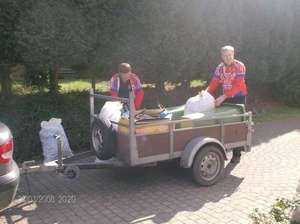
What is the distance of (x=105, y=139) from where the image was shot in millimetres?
5496

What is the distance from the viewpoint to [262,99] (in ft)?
45.5

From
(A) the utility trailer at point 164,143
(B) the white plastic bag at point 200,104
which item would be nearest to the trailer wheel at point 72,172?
(A) the utility trailer at point 164,143

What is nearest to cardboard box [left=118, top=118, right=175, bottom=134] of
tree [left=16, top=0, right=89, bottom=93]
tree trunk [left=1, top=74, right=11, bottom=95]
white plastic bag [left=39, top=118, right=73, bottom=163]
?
white plastic bag [left=39, top=118, right=73, bottom=163]

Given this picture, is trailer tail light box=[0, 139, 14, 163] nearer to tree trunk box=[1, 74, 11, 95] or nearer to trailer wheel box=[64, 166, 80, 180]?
trailer wheel box=[64, 166, 80, 180]

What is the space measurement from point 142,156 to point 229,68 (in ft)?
8.37

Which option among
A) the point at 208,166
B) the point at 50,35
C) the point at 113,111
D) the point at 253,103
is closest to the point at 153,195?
the point at 208,166

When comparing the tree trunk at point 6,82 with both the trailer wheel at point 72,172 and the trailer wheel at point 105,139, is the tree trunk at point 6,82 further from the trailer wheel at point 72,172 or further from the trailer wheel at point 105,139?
the trailer wheel at point 72,172

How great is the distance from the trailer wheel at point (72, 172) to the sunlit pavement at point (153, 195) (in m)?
0.40

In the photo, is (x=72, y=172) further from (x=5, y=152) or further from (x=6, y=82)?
(x=6, y=82)

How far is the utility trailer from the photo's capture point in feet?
17.3

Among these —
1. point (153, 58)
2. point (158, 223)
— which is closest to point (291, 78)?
point (153, 58)

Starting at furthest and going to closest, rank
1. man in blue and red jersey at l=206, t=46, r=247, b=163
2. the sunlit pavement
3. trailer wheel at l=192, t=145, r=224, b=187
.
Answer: man in blue and red jersey at l=206, t=46, r=247, b=163 < trailer wheel at l=192, t=145, r=224, b=187 < the sunlit pavement

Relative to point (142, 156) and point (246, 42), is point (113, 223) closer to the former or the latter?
point (142, 156)

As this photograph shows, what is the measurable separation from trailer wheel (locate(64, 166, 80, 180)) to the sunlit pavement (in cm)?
40
